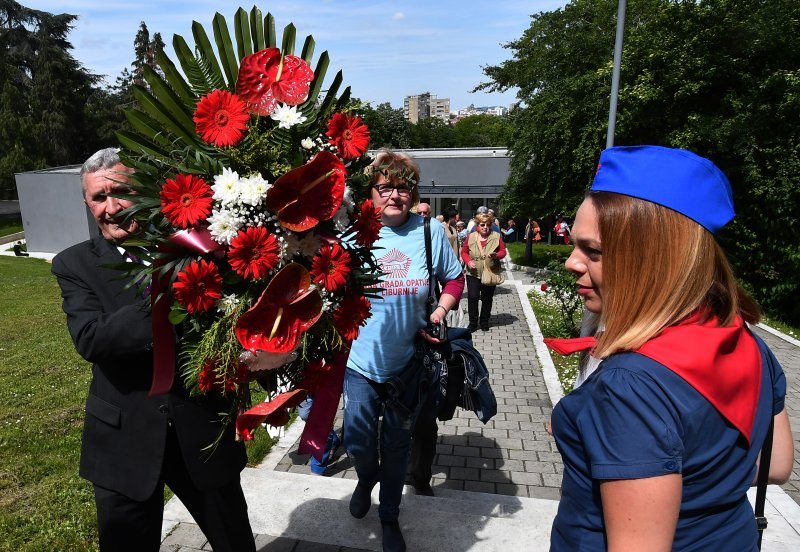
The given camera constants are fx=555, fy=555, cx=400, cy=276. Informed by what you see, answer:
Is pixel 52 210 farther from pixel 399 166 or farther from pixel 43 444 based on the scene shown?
pixel 399 166

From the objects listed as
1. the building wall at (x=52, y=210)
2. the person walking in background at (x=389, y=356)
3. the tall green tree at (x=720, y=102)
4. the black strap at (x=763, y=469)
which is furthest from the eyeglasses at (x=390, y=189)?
the building wall at (x=52, y=210)

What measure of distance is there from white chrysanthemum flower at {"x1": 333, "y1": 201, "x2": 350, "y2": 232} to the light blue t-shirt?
3.86 feet

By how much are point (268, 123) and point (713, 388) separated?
141 centimetres

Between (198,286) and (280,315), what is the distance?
0.25 metres

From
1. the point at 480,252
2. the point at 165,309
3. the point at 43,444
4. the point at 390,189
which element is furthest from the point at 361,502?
the point at 480,252

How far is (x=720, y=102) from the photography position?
442 inches

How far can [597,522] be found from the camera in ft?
4.04

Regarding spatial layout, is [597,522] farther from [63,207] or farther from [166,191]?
[63,207]

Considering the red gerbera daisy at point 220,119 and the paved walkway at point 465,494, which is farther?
the paved walkway at point 465,494

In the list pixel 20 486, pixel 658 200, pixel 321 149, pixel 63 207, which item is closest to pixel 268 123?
pixel 321 149

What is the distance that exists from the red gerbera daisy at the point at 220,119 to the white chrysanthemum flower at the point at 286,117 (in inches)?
3.9

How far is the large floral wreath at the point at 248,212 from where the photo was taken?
1594 mm

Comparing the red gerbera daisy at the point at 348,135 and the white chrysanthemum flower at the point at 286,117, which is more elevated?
the white chrysanthemum flower at the point at 286,117

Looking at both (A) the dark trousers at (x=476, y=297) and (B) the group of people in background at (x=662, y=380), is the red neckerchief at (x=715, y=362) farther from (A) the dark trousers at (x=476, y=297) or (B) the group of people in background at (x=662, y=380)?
(A) the dark trousers at (x=476, y=297)
